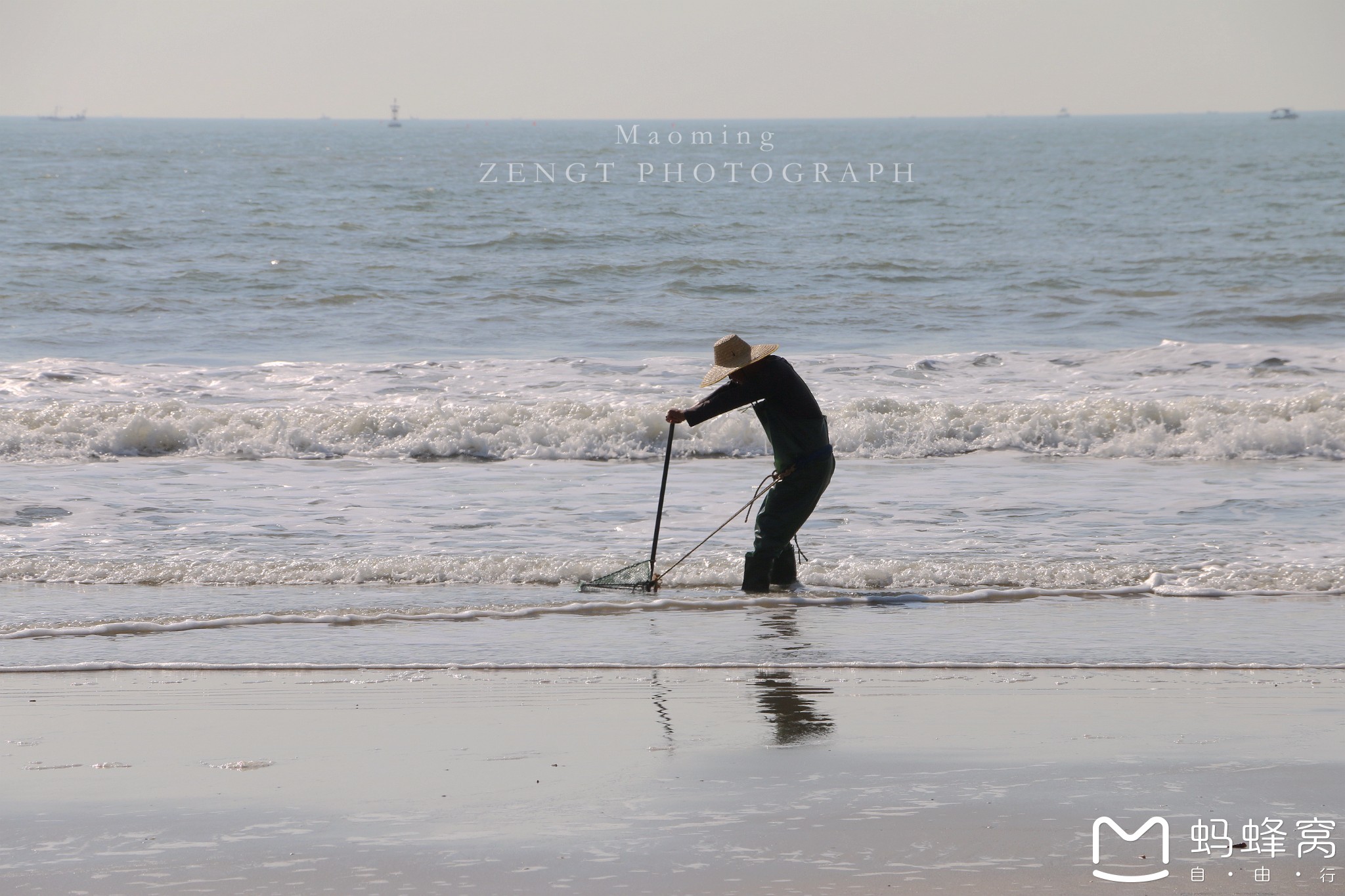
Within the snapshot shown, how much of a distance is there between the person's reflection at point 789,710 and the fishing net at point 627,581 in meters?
1.86

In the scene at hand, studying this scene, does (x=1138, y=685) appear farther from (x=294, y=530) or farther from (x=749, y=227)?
(x=749, y=227)

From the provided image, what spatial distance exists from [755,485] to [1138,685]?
17.8ft

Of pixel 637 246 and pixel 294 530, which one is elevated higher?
pixel 637 246

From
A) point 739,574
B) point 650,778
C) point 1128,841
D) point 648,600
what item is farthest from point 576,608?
point 1128,841

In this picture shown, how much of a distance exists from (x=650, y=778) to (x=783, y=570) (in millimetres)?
3340

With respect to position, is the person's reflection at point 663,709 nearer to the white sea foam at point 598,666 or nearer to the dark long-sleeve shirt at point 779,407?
the white sea foam at point 598,666

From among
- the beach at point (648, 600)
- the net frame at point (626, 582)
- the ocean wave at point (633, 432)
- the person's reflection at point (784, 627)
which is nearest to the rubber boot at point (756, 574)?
the beach at point (648, 600)

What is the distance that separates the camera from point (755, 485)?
10875 millimetres

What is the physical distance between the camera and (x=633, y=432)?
1284 cm

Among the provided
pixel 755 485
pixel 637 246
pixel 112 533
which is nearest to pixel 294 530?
pixel 112 533

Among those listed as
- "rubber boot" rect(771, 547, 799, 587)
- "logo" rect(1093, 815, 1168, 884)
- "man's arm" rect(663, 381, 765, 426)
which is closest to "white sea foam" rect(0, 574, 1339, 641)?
"rubber boot" rect(771, 547, 799, 587)

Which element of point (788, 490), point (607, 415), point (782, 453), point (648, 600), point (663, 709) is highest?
point (782, 453)

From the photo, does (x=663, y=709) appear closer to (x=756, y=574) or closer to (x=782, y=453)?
(x=756, y=574)

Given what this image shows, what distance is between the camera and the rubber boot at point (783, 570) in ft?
25.2
